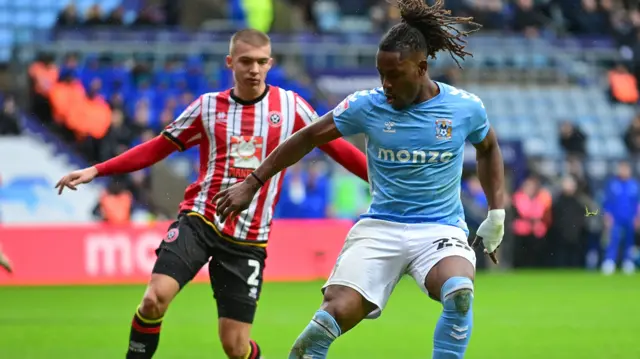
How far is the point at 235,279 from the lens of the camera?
7438mm

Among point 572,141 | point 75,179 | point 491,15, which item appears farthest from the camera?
point 491,15

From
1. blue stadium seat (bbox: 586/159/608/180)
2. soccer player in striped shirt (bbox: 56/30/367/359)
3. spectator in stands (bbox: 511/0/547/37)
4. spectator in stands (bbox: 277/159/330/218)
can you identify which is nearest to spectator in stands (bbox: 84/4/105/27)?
spectator in stands (bbox: 277/159/330/218)

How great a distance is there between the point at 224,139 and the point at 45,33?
17453mm

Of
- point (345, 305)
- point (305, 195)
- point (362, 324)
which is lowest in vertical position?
point (305, 195)

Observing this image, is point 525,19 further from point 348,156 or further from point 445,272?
point 445,272

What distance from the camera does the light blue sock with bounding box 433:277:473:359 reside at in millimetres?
5902

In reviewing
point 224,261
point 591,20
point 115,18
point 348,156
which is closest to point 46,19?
point 115,18

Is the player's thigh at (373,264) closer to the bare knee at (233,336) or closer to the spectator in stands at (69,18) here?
the bare knee at (233,336)

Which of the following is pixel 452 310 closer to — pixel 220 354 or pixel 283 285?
pixel 220 354

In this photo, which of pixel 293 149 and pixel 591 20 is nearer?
pixel 293 149

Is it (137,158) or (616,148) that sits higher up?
(137,158)

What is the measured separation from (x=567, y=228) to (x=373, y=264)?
16841 millimetres

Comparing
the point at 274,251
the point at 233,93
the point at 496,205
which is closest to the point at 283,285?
the point at 274,251

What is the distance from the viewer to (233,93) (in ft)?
25.4
